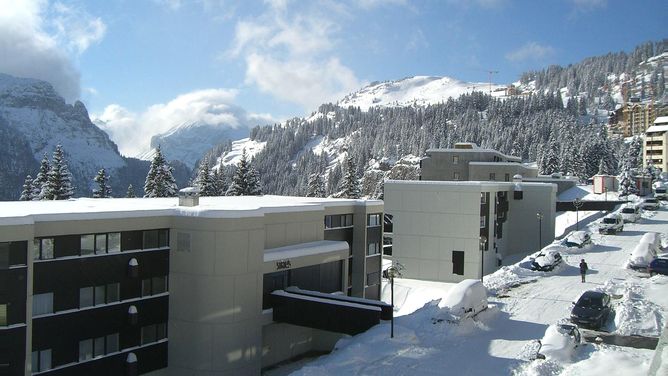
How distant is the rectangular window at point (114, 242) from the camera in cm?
2675

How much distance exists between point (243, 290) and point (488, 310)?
13.5 m

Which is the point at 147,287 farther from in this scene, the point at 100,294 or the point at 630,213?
the point at 630,213

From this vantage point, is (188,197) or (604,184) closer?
(188,197)

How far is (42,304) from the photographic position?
79.8 feet

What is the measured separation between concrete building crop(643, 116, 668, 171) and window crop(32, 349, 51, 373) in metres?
178

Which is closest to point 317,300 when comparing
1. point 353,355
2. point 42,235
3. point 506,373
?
point 353,355

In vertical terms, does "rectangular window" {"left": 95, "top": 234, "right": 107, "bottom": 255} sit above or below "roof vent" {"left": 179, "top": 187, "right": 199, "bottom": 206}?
below

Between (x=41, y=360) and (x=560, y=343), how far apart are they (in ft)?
75.5

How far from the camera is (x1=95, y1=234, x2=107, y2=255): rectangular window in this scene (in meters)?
26.3

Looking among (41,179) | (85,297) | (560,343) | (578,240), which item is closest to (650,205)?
(578,240)

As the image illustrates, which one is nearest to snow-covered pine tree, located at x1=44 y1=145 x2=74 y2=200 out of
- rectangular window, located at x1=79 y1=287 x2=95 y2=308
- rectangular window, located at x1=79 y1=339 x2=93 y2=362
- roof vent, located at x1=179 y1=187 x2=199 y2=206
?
roof vent, located at x1=179 y1=187 x2=199 y2=206

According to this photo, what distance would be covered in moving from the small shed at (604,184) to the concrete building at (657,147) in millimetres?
72266

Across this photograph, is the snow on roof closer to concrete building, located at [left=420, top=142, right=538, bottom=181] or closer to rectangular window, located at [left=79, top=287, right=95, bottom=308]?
rectangular window, located at [left=79, top=287, right=95, bottom=308]

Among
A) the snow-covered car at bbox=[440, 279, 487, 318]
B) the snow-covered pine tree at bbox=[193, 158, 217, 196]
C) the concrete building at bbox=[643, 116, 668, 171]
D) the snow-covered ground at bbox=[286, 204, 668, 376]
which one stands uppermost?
the concrete building at bbox=[643, 116, 668, 171]
